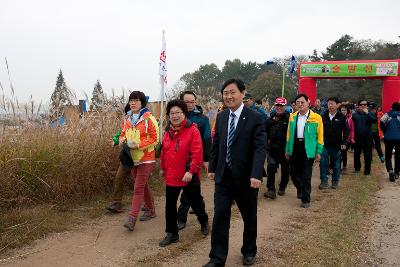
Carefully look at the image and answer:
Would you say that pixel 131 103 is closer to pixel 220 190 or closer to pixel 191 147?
pixel 191 147

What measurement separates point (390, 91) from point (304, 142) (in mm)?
13178

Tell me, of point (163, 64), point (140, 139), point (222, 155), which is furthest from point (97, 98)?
point (222, 155)

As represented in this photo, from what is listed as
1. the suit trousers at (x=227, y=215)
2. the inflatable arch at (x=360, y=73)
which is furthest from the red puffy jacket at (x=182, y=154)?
the inflatable arch at (x=360, y=73)

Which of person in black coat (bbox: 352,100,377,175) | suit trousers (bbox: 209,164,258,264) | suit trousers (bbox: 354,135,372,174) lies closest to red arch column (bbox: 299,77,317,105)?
person in black coat (bbox: 352,100,377,175)

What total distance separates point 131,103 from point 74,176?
1659 millimetres

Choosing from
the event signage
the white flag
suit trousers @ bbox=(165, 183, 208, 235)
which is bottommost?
suit trousers @ bbox=(165, 183, 208, 235)

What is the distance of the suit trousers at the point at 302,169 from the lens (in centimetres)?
635

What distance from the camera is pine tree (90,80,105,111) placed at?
738 centimetres

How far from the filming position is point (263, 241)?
15.1 feet

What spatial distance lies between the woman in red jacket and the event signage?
1561 centimetres

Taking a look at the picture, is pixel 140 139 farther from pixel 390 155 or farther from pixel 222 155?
pixel 390 155

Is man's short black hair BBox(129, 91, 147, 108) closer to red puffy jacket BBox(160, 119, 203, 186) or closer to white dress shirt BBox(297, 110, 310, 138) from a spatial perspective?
red puffy jacket BBox(160, 119, 203, 186)

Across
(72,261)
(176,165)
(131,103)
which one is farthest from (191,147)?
(72,261)

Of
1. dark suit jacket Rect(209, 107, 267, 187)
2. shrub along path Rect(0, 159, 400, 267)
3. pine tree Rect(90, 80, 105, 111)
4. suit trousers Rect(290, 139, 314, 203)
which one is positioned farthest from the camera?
pine tree Rect(90, 80, 105, 111)
